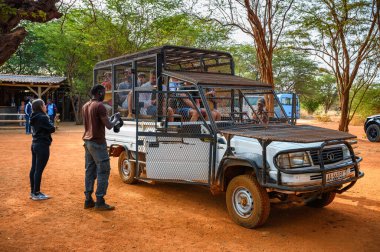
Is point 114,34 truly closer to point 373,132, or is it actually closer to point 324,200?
point 373,132

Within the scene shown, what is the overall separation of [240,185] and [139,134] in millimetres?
1977

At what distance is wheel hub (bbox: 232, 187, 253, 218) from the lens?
4707 mm

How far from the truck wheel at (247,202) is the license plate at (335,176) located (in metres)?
0.81

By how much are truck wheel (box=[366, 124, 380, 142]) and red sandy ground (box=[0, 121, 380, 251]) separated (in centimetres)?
900

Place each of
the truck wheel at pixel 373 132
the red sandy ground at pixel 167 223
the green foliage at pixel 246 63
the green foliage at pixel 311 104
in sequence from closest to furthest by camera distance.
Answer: the red sandy ground at pixel 167 223 → the truck wheel at pixel 373 132 → the green foliage at pixel 246 63 → the green foliage at pixel 311 104

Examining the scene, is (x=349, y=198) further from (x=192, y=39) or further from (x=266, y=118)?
(x=192, y=39)

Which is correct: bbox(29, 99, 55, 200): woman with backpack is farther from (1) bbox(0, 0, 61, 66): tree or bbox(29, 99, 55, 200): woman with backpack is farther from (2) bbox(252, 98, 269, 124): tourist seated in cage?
(2) bbox(252, 98, 269, 124): tourist seated in cage

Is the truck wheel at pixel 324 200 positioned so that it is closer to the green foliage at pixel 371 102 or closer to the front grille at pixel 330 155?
the front grille at pixel 330 155

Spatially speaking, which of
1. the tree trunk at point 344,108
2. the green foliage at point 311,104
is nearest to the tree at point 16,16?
the tree trunk at point 344,108

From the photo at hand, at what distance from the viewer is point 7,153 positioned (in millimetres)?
11375

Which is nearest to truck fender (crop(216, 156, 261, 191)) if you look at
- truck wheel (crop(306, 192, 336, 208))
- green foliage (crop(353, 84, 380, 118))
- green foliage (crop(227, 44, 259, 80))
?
truck wheel (crop(306, 192, 336, 208))

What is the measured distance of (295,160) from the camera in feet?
14.6

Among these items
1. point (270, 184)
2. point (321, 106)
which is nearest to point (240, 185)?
point (270, 184)

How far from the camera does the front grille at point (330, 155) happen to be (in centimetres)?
449
